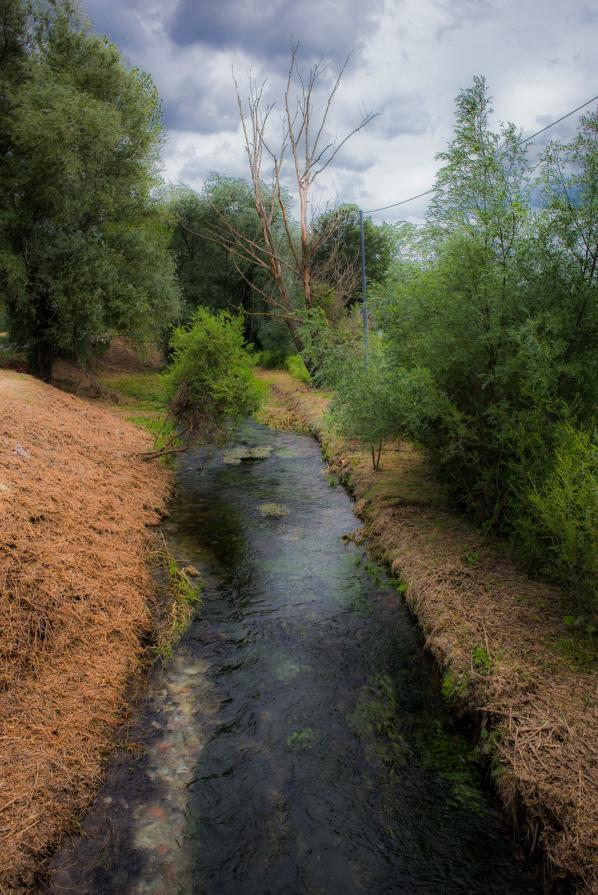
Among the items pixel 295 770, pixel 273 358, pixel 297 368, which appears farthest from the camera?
pixel 273 358

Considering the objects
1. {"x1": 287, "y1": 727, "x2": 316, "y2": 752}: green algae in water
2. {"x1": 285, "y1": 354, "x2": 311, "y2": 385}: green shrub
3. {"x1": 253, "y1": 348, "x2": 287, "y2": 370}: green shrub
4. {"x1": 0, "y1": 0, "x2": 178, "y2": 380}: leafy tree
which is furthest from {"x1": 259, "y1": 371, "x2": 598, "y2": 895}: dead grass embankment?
{"x1": 253, "y1": 348, "x2": 287, "y2": 370}: green shrub

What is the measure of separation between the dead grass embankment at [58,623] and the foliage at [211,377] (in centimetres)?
306

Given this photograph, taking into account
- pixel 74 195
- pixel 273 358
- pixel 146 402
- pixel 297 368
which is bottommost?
pixel 146 402

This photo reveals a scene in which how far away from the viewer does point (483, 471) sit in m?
9.34

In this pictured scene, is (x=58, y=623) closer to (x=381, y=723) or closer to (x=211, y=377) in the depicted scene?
(x=381, y=723)

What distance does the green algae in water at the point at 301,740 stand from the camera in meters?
6.09

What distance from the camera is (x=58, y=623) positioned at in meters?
7.07

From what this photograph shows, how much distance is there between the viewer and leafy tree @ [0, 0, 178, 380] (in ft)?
65.9

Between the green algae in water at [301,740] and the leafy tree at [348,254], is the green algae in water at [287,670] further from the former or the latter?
the leafy tree at [348,254]

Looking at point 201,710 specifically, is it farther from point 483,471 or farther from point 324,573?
point 483,471

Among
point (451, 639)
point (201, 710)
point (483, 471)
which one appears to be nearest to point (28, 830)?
point (201, 710)

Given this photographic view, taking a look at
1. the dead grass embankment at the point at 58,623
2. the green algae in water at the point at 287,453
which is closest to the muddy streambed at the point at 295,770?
the dead grass embankment at the point at 58,623

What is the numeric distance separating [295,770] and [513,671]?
96.7 inches

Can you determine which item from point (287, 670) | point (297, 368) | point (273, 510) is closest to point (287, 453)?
point (273, 510)
